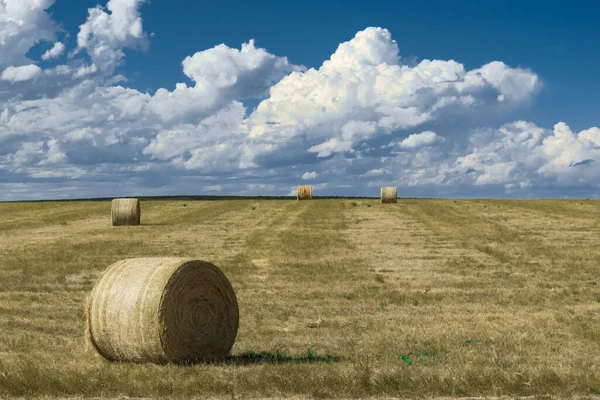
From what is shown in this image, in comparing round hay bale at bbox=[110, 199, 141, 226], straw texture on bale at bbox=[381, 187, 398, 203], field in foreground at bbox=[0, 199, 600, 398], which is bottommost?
field in foreground at bbox=[0, 199, 600, 398]

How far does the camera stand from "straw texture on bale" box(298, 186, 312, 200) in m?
62.8

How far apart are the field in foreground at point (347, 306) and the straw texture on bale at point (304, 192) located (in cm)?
2059

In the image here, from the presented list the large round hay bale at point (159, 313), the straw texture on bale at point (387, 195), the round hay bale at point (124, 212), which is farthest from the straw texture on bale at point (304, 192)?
the large round hay bale at point (159, 313)

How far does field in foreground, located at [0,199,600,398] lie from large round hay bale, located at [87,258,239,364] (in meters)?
0.41

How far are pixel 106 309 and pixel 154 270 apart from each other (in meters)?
0.95

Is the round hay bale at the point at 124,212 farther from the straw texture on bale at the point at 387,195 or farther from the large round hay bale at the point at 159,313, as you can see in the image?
the large round hay bale at the point at 159,313

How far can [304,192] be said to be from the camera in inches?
2474

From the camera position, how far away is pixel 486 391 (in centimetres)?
926

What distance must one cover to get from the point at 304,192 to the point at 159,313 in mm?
51929

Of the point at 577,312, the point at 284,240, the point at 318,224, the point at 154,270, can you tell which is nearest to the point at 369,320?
the point at 577,312

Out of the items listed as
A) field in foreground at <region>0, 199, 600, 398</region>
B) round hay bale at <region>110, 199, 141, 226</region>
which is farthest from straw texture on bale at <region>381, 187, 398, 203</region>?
round hay bale at <region>110, 199, 141, 226</region>

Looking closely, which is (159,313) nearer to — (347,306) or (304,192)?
(347,306)

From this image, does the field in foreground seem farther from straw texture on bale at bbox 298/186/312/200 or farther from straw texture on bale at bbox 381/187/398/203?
straw texture on bale at bbox 298/186/312/200

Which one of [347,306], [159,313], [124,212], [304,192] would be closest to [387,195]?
[304,192]
